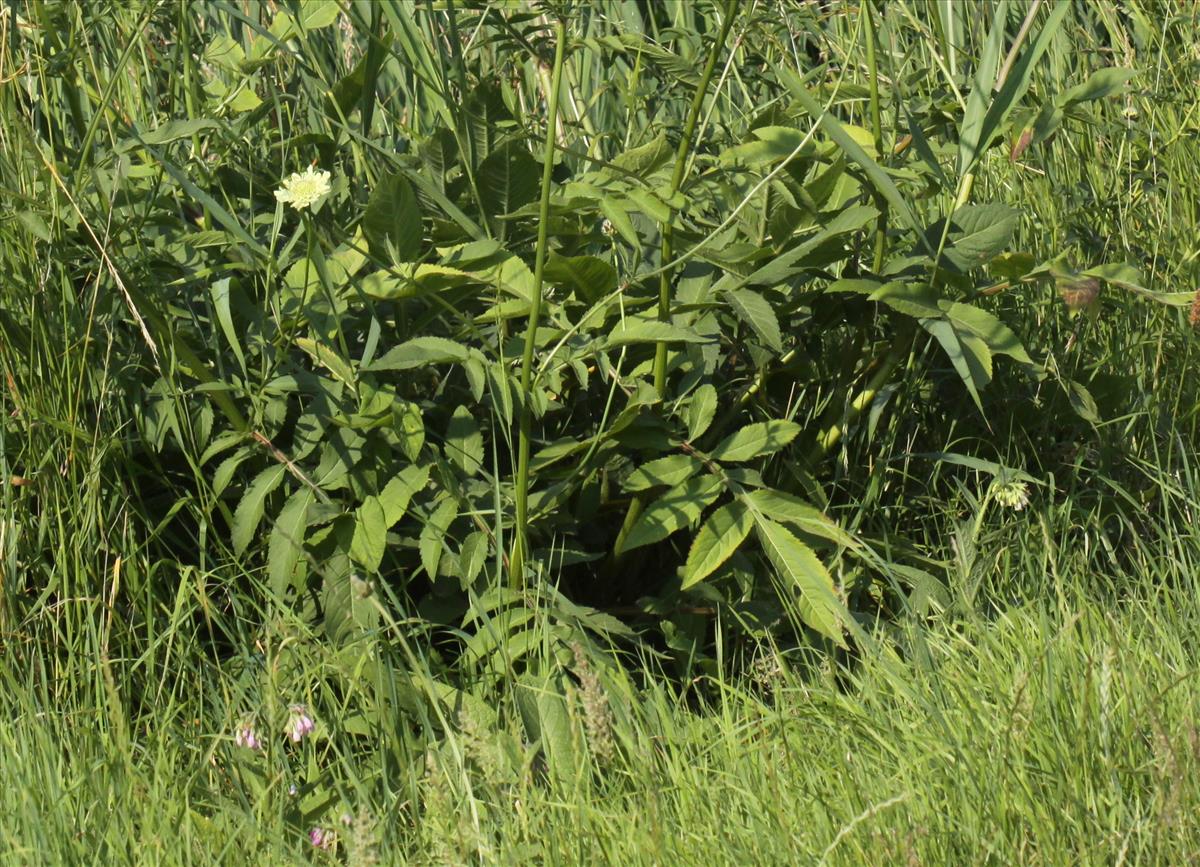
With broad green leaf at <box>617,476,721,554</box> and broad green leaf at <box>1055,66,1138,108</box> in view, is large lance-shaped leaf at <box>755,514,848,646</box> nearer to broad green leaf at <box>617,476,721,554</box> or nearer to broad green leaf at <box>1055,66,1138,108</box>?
broad green leaf at <box>617,476,721,554</box>

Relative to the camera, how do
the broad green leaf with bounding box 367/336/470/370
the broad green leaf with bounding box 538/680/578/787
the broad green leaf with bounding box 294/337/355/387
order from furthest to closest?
the broad green leaf with bounding box 294/337/355/387
the broad green leaf with bounding box 367/336/470/370
the broad green leaf with bounding box 538/680/578/787

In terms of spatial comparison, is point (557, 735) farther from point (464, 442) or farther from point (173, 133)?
point (173, 133)

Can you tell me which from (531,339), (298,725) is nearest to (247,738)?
(298,725)

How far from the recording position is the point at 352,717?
206 cm

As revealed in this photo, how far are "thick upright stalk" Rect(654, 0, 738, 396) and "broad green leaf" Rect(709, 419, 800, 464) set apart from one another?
131 millimetres

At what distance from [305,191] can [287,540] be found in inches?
19.8

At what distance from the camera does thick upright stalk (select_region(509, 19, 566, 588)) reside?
1894mm

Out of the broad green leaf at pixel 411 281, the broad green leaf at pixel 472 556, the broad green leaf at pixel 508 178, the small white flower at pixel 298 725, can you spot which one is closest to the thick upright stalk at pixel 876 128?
the broad green leaf at pixel 508 178

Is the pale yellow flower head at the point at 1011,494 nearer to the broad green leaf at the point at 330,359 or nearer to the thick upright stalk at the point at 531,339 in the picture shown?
the thick upright stalk at the point at 531,339

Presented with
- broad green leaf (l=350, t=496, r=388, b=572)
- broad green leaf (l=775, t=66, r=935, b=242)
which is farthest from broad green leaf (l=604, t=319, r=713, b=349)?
broad green leaf (l=350, t=496, r=388, b=572)

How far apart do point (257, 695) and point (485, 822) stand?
484 mm

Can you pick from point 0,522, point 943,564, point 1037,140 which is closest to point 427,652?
point 0,522

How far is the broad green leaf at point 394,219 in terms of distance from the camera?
2.03 metres

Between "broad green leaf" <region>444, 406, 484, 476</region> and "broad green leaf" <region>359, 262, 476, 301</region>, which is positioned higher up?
"broad green leaf" <region>359, 262, 476, 301</region>
